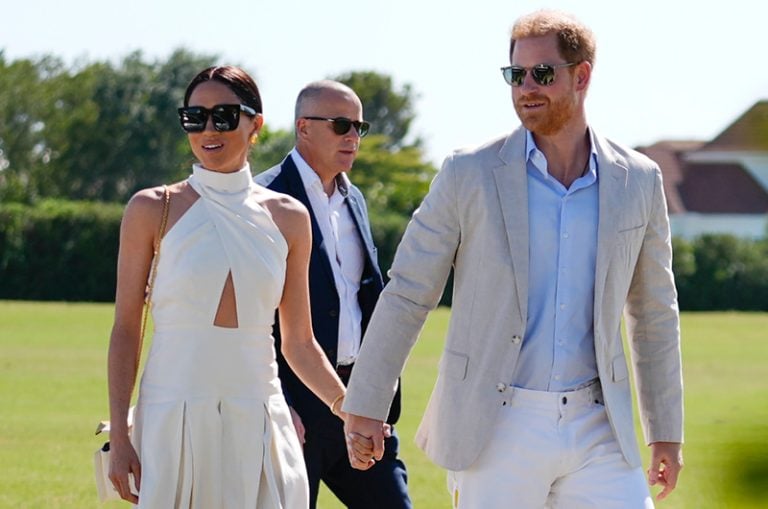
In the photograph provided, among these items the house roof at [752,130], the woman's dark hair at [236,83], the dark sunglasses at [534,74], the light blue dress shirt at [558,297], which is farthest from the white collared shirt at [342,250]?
the house roof at [752,130]

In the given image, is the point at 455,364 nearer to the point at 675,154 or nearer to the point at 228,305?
the point at 228,305

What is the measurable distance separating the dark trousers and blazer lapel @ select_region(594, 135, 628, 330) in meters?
1.96

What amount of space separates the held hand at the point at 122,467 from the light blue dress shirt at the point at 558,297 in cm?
124

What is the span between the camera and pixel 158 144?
96.9 meters

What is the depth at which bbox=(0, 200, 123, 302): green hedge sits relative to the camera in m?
51.2

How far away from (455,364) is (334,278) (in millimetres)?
1731

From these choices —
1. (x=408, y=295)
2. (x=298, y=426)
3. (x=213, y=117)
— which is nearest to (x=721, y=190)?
(x=408, y=295)

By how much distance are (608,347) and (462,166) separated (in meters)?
0.74

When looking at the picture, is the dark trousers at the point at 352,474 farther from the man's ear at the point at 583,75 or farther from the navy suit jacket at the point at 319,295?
the man's ear at the point at 583,75

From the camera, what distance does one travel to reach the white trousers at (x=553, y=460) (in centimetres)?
480

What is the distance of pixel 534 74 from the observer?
493 centimetres

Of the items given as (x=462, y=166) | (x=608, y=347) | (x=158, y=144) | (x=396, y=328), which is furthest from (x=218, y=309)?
(x=158, y=144)

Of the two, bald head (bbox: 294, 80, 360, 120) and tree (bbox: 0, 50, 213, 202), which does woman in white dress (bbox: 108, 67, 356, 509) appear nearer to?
bald head (bbox: 294, 80, 360, 120)

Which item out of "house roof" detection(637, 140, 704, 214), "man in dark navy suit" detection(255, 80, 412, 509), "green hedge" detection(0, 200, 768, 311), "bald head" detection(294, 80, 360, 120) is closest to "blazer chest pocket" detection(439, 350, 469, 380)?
"man in dark navy suit" detection(255, 80, 412, 509)
